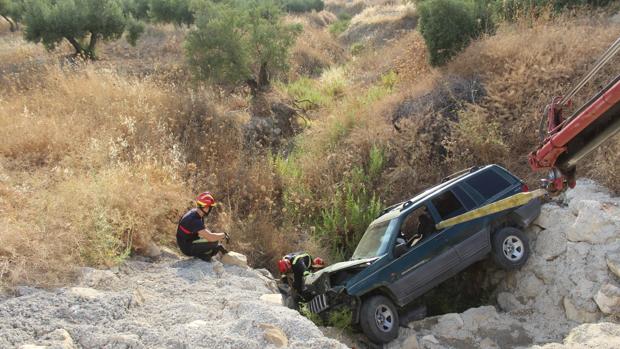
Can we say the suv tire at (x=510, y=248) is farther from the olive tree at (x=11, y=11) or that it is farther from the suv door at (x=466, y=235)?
the olive tree at (x=11, y=11)

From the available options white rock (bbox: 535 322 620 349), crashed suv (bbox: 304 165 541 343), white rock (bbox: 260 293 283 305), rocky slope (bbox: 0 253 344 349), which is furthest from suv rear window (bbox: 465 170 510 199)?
rocky slope (bbox: 0 253 344 349)

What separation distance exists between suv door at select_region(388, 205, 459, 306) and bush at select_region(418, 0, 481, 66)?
25.1ft

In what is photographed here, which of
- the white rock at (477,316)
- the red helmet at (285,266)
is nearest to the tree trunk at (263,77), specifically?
the red helmet at (285,266)

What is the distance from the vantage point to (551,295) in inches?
311

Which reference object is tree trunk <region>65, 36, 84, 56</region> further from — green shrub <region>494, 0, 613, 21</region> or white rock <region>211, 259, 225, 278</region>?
green shrub <region>494, 0, 613, 21</region>

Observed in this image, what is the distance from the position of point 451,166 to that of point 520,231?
2869mm

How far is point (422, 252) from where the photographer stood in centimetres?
811

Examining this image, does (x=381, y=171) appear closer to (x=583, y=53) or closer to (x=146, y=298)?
(x=583, y=53)

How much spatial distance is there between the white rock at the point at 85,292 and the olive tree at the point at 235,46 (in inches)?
356

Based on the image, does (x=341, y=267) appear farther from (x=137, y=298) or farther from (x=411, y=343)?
(x=137, y=298)

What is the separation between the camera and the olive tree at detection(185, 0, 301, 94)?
1454cm

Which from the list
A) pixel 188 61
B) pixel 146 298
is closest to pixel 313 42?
pixel 188 61

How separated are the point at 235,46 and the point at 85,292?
31.9ft

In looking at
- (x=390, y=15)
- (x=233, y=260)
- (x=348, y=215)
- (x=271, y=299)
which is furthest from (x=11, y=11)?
(x=271, y=299)
